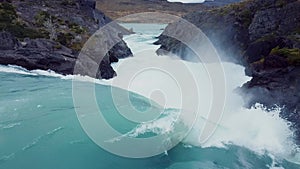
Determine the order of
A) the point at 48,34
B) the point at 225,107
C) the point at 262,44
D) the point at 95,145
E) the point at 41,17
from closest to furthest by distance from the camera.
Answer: the point at 95,145, the point at 225,107, the point at 262,44, the point at 48,34, the point at 41,17

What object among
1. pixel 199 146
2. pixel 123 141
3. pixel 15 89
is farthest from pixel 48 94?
pixel 199 146

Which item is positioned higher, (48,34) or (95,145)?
(48,34)

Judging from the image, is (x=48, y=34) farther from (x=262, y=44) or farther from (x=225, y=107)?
(x=225, y=107)

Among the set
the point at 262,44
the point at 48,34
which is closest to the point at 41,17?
the point at 48,34

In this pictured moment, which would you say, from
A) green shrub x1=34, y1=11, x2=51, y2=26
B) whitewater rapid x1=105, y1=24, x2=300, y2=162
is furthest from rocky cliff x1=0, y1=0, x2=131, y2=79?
whitewater rapid x1=105, y1=24, x2=300, y2=162

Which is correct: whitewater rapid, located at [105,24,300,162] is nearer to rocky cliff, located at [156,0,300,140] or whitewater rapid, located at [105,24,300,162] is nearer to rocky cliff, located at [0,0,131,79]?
rocky cliff, located at [156,0,300,140]

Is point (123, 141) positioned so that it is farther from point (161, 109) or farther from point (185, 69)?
point (185, 69)

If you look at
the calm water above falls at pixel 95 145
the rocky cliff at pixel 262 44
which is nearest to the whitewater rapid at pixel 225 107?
the calm water above falls at pixel 95 145
